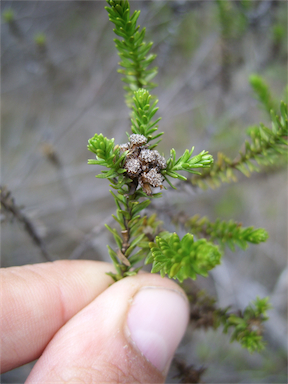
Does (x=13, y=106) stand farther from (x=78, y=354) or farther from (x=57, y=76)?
(x=78, y=354)

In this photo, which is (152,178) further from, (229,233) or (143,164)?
(229,233)

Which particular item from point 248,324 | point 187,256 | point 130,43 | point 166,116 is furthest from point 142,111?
point 166,116

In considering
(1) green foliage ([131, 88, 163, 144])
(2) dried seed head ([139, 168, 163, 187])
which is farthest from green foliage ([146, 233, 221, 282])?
(1) green foliage ([131, 88, 163, 144])

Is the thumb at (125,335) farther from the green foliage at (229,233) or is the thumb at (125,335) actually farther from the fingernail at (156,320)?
the green foliage at (229,233)

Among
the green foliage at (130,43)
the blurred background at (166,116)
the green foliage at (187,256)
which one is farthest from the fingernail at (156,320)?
the green foliage at (130,43)

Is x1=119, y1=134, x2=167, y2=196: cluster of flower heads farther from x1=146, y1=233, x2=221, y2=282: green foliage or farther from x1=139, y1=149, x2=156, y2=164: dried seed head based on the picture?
x1=146, y1=233, x2=221, y2=282: green foliage

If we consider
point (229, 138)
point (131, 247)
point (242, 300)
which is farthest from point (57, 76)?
point (242, 300)
